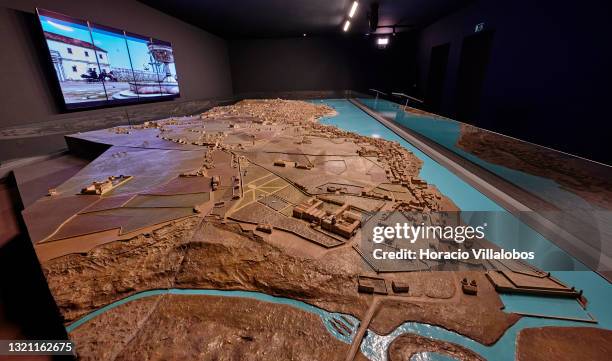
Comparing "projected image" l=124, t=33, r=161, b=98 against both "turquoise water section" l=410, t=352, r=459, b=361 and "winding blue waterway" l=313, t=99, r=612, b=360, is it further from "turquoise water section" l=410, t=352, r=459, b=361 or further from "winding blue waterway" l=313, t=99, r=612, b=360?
"turquoise water section" l=410, t=352, r=459, b=361

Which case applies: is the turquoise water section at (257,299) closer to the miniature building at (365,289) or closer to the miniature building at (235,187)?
the miniature building at (365,289)

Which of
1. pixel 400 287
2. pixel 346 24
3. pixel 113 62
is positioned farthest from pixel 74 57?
pixel 346 24

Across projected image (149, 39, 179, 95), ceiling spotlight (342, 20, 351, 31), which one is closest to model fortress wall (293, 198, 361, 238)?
projected image (149, 39, 179, 95)

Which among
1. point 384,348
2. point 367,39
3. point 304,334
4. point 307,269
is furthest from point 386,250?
point 367,39

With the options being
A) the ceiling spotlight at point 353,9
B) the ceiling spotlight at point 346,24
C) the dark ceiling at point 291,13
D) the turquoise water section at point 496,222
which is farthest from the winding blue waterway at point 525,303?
the ceiling spotlight at point 346,24

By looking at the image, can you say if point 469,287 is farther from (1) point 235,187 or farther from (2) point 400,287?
(1) point 235,187

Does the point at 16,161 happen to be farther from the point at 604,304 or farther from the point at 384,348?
the point at 604,304
